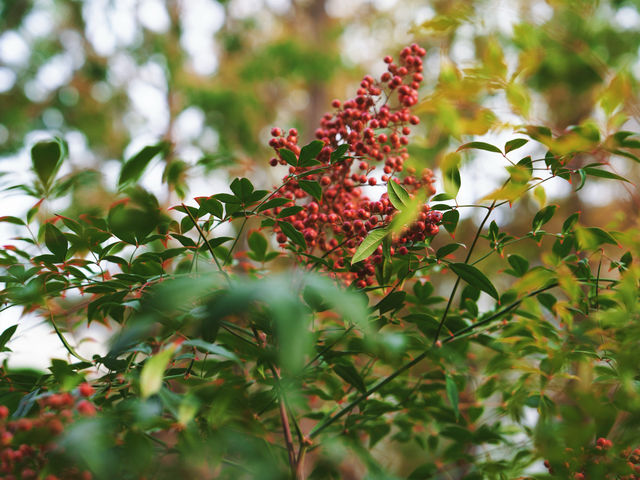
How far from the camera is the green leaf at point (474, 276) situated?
0.41 meters

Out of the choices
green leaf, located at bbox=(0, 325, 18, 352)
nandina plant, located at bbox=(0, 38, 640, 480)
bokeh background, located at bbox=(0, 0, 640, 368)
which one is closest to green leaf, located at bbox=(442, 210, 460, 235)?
nandina plant, located at bbox=(0, 38, 640, 480)

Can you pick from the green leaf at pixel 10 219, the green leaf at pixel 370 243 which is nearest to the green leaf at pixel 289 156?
the green leaf at pixel 370 243

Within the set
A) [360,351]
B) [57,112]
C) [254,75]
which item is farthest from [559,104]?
[57,112]

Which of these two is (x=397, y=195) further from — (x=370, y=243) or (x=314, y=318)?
(x=314, y=318)

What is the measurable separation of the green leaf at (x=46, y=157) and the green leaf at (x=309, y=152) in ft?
0.90

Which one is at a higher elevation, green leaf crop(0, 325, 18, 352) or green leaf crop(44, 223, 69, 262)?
green leaf crop(44, 223, 69, 262)

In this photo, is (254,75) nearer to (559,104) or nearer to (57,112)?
(57,112)

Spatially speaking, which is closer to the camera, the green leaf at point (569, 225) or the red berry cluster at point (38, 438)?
the red berry cluster at point (38, 438)

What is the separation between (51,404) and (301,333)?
0.65 ft

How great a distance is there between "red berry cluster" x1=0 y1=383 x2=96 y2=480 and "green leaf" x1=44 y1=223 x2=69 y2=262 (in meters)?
0.17

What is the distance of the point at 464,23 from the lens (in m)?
0.49

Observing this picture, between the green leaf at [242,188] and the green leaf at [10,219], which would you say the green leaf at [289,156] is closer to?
the green leaf at [242,188]

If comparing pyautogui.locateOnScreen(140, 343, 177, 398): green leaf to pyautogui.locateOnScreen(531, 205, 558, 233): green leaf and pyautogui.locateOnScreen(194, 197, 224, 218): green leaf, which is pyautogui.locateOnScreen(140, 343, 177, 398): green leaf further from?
pyautogui.locateOnScreen(531, 205, 558, 233): green leaf

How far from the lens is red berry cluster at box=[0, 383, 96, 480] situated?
29 cm
